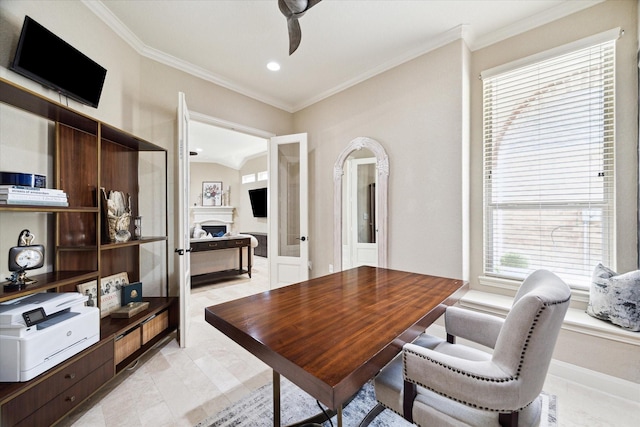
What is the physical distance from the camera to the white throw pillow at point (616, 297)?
5.73 feet

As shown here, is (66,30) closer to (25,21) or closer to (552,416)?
(25,21)

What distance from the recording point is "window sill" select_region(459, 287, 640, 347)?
5.76ft

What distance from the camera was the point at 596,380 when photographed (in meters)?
1.87

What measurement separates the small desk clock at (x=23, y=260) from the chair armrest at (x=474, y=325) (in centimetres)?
241

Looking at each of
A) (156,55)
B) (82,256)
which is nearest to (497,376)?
(82,256)

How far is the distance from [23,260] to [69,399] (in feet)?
2.79

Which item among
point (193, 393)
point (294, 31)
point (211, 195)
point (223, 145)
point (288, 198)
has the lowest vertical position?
point (193, 393)

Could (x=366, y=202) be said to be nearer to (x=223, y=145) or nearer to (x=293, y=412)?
(x=293, y=412)

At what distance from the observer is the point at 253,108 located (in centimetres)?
373

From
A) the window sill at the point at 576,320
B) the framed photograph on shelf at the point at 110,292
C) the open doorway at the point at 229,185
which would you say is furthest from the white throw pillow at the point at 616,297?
the open doorway at the point at 229,185

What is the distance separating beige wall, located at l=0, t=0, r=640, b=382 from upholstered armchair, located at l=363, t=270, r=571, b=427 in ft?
4.83

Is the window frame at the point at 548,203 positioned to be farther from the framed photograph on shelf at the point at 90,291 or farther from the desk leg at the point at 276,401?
the framed photograph on shelf at the point at 90,291

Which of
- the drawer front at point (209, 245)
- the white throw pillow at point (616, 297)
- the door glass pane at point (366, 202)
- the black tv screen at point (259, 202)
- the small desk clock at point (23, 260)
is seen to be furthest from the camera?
the black tv screen at point (259, 202)

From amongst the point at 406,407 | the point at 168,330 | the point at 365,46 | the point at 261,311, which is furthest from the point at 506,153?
the point at 168,330
